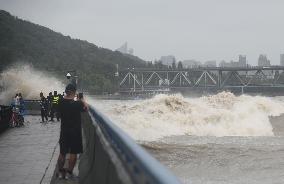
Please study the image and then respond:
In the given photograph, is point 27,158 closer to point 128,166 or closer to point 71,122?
point 71,122

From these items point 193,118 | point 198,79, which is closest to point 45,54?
point 198,79

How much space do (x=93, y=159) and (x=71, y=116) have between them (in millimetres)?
1428

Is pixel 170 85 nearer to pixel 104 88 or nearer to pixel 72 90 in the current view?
pixel 104 88

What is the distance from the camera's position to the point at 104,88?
150875 mm

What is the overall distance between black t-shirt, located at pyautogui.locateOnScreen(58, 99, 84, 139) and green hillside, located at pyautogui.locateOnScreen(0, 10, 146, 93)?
123 m

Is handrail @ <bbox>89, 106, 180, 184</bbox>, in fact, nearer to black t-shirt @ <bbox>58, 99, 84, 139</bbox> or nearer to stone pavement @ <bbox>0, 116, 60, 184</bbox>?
black t-shirt @ <bbox>58, 99, 84, 139</bbox>

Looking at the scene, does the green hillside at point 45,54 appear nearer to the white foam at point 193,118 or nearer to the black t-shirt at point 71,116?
the white foam at point 193,118

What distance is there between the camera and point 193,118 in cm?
6175

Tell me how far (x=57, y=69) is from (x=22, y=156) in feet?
473

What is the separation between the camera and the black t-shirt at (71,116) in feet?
28.4

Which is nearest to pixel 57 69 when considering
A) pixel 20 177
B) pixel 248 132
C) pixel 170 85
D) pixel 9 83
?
pixel 170 85

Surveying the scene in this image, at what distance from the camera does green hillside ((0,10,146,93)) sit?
497ft

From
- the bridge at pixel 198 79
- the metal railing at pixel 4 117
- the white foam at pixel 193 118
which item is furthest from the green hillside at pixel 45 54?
the metal railing at pixel 4 117

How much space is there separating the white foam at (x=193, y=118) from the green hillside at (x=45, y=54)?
217 feet
